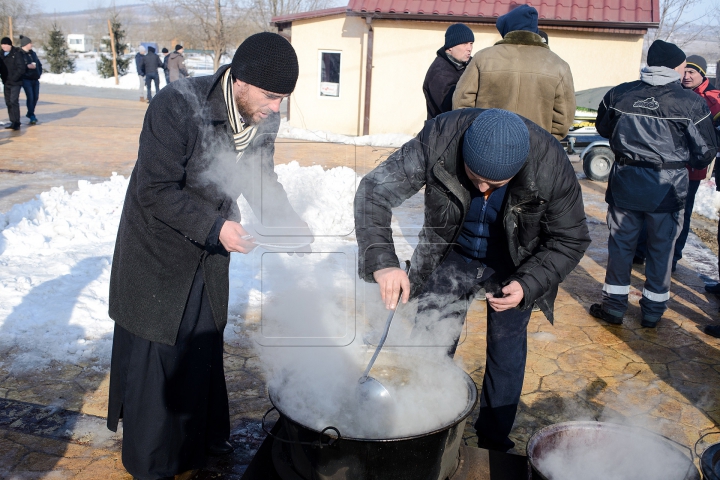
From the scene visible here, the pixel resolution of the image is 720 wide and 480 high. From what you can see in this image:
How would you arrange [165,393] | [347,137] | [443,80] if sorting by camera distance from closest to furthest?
[165,393] < [443,80] < [347,137]

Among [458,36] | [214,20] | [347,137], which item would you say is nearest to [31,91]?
[347,137]

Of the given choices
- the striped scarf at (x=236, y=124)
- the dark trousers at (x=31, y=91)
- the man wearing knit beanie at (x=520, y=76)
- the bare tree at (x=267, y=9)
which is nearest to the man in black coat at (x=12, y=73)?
the dark trousers at (x=31, y=91)

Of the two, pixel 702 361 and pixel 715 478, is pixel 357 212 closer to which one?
pixel 715 478

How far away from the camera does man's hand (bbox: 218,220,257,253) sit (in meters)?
2.14

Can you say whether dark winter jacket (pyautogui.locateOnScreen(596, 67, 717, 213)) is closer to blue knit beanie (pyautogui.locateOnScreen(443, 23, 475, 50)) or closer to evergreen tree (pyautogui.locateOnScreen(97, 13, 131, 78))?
blue knit beanie (pyautogui.locateOnScreen(443, 23, 475, 50))

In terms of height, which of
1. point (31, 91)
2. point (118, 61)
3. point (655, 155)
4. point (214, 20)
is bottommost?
point (655, 155)

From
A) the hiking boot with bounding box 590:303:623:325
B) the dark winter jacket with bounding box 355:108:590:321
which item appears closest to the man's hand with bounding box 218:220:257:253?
the dark winter jacket with bounding box 355:108:590:321

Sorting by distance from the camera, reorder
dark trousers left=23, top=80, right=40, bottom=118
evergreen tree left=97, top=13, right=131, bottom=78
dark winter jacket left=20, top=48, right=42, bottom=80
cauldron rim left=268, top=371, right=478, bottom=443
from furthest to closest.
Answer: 1. evergreen tree left=97, top=13, right=131, bottom=78
2. dark trousers left=23, top=80, right=40, bottom=118
3. dark winter jacket left=20, top=48, right=42, bottom=80
4. cauldron rim left=268, top=371, right=478, bottom=443

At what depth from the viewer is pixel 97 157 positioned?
10898 millimetres

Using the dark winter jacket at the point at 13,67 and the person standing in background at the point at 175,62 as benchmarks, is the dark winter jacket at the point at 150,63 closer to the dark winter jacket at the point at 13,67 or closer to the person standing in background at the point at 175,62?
the person standing in background at the point at 175,62

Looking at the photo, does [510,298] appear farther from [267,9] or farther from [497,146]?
[267,9]

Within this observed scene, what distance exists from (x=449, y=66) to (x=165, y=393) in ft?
13.6

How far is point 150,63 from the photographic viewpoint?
748 inches

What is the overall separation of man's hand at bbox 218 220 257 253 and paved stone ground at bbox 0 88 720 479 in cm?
125
